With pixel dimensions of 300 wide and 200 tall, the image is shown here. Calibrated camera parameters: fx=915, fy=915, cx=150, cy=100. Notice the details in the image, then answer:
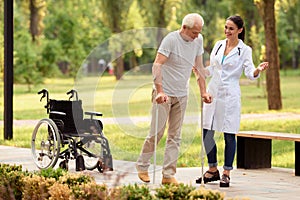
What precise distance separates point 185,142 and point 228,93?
0.62m

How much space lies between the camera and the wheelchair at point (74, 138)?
938 centimetres

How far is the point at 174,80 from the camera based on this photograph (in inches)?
324

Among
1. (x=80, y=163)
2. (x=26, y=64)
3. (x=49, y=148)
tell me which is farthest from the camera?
(x=26, y=64)

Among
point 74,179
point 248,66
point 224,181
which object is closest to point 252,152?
point 224,181

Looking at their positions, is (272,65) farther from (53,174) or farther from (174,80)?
(53,174)

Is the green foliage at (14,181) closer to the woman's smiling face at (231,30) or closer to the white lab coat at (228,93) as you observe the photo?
the white lab coat at (228,93)

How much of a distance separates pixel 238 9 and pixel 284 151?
43.1ft

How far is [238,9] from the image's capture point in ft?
87.0

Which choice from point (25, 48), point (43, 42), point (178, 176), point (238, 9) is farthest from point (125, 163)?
point (43, 42)

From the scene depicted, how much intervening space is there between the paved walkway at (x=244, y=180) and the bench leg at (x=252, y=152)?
0.14m

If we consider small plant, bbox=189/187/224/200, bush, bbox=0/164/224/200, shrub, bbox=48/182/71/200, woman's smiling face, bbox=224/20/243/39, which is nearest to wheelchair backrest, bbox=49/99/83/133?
woman's smiling face, bbox=224/20/243/39

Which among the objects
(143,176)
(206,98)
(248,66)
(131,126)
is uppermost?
(248,66)

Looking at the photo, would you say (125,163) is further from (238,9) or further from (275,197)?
(238,9)

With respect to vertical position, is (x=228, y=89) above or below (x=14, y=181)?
above
